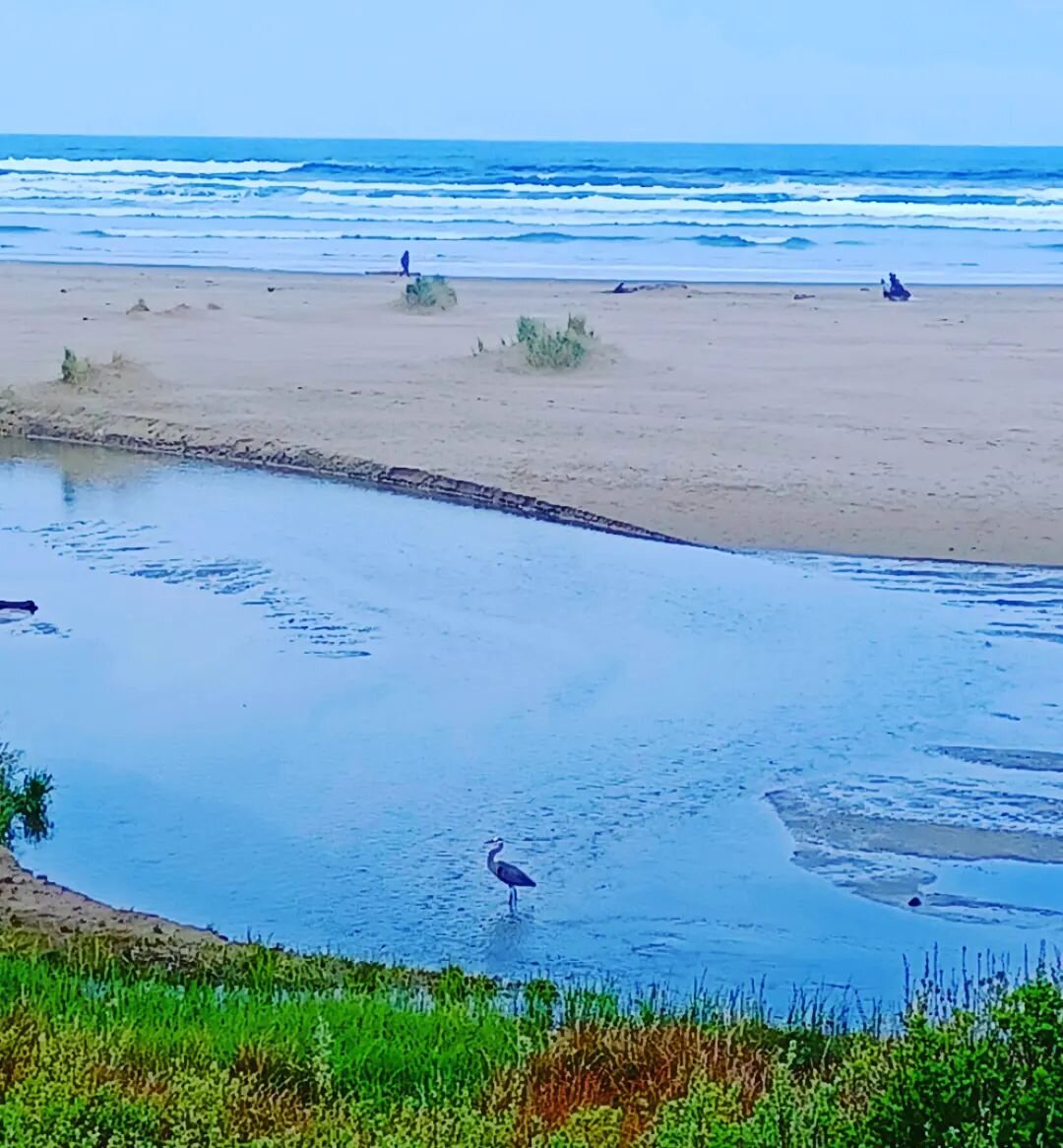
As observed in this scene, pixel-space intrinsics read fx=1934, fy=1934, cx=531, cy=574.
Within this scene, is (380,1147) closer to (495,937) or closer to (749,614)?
(495,937)

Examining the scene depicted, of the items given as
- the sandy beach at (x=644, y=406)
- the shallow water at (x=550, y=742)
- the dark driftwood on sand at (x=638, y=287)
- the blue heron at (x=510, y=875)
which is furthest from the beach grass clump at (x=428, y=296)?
the blue heron at (x=510, y=875)

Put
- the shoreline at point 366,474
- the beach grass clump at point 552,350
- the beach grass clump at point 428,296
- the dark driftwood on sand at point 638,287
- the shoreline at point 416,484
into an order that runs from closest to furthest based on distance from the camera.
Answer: the shoreline at point 416,484, the shoreline at point 366,474, the beach grass clump at point 552,350, the beach grass clump at point 428,296, the dark driftwood on sand at point 638,287

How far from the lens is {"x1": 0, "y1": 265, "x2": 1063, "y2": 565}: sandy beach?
1443 centimetres

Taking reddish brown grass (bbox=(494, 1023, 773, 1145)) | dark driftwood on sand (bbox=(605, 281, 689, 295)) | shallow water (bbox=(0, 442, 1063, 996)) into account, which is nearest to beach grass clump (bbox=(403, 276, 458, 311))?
dark driftwood on sand (bbox=(605, 281, 689, 295))

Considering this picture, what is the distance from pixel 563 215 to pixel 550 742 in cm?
4745

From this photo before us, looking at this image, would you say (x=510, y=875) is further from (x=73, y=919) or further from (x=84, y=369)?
(x=84, y=369)

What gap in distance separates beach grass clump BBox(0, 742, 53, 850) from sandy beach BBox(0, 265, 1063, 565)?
6029 mm

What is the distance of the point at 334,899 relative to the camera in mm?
7660

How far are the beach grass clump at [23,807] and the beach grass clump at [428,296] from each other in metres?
19.3

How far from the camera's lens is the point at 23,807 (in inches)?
334

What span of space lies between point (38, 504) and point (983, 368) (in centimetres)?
1092

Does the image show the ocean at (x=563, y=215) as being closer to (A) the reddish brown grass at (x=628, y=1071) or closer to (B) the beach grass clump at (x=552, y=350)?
(B) the beach grass clump at (x=552, y=350)

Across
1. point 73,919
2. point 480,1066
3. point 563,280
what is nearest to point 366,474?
point 73,919

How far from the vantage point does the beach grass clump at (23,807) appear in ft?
27.3
